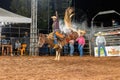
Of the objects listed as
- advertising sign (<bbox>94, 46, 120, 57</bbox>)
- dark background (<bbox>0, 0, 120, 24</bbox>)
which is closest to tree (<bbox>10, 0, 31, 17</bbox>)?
dark background (<bbox>0, 0, 120, 24</bbox>)

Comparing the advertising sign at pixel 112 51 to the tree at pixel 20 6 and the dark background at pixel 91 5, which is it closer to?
the dark background at pixel 91 5

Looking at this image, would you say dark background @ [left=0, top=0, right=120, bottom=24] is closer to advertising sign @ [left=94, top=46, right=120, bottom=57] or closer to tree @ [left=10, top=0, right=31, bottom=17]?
tree @ [left=10, top=0, right=31, bottom=17]

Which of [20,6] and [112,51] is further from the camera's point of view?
[20,6]

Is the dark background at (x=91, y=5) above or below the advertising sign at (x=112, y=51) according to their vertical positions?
above

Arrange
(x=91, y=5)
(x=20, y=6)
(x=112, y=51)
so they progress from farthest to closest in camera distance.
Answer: (x=20, y=6) < (x=91, y=5) < (x=112, y=51)

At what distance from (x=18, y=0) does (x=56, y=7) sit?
493cm

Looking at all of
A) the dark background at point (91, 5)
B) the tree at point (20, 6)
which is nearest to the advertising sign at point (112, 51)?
the dark background at point (91, 5)

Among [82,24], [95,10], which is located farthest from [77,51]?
[95,10]

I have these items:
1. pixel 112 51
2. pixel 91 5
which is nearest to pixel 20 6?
pixel 91 5

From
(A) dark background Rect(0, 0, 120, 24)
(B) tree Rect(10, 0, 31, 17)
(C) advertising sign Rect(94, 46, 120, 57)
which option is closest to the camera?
(C) advertising sign Rect(94, 46, 120, 57)

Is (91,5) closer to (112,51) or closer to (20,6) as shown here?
(20,6)

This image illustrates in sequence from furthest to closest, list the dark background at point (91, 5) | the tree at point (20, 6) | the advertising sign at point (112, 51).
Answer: the tree at point (20, 6)
the dark background at point (91, 5)
the advertising sign at point (112, 51)

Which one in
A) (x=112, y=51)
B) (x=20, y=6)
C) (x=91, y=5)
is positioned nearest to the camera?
(x=112, y=51)

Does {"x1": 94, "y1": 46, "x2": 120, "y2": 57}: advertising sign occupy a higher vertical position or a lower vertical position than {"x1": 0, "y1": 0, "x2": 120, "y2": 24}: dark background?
lower
